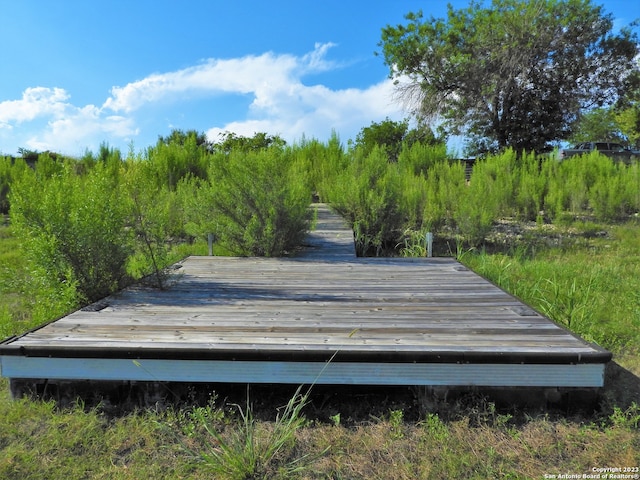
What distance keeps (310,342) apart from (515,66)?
16497 millimetres

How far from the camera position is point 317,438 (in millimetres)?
2084

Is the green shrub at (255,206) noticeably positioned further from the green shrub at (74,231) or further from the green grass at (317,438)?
the green grass at (317,438)

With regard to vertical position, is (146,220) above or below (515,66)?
below

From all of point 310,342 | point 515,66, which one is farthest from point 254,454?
point 515,66

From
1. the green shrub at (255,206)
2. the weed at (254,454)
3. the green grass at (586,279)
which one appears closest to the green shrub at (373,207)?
the green grass at (586,279)

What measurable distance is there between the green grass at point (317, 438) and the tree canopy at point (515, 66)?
16.2 m

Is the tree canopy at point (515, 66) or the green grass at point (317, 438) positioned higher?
the tree canopy at point (515, 66)

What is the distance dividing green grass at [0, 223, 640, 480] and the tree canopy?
1624 centimetres

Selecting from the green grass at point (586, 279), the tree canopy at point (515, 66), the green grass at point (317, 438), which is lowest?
the green grass at point (317, 438)

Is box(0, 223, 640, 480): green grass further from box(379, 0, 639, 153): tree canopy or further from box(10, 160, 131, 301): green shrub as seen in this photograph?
box(379, 0, 639, 153): tree canopy

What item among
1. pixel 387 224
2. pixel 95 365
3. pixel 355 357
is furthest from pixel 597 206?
pixel 95 365

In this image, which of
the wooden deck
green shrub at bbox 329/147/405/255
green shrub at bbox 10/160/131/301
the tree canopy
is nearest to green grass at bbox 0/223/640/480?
the wooden deck

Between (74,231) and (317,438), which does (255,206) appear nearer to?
(74,231)

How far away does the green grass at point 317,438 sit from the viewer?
6.04ft
